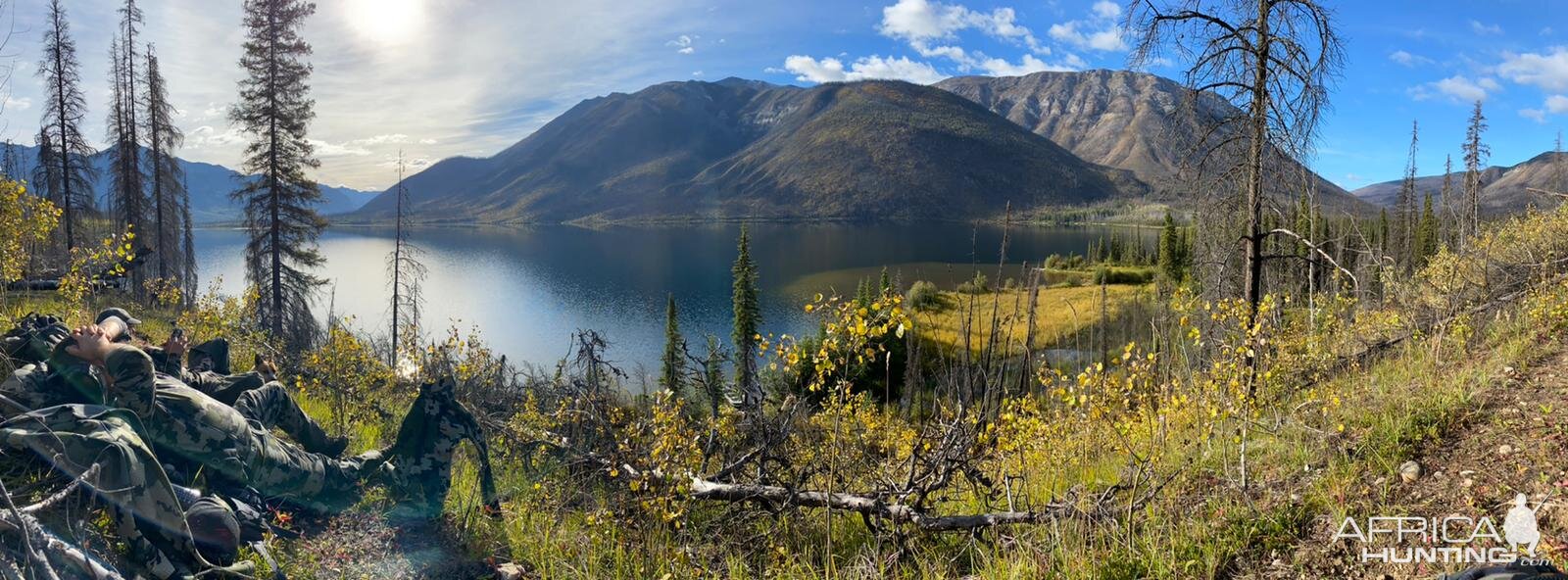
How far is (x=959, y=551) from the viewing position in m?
4.39

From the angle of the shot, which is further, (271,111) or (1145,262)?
(1145,262)

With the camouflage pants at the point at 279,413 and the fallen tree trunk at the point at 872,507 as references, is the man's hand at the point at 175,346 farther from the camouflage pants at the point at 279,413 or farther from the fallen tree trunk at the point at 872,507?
the fallen tree trunk at the point at 872,507

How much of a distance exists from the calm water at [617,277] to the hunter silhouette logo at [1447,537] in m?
A: 7.39

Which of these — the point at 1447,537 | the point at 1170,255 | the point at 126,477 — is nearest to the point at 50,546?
the point at 126,477

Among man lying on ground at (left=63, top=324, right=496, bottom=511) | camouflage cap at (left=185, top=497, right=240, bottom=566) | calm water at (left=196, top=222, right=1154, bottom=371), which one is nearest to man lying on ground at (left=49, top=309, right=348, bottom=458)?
man lying on ground at (left=63, top=324, right=496, bottom=511)

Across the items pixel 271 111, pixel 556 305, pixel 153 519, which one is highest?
pixel 271 111

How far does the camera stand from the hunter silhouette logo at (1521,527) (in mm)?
3375

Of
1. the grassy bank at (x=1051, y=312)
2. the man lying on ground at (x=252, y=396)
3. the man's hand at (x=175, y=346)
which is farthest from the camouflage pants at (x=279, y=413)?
the grassy bank at (x=1051, y=312)

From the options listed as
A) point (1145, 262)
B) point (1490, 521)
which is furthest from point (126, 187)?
point (1145, 262)

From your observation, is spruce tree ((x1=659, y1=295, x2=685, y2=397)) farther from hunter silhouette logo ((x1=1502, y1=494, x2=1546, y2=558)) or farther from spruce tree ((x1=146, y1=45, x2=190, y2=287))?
spruce tree ((x1=146, y1=45, x2=190, y2=287))

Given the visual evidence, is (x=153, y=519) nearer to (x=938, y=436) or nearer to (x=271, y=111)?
(x=938, y=436)

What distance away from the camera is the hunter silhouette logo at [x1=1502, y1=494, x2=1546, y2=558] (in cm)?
338

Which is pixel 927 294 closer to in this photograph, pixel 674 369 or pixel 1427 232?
pixel 1427 232

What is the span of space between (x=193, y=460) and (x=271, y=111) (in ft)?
77.5
